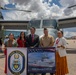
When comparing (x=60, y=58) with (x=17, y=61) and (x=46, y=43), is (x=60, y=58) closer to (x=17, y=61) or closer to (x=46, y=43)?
(x=46, y=43)

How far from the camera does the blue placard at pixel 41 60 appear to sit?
7.30 m

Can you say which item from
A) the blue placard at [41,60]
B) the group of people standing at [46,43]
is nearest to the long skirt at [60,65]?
the group of people standing at [46,43]

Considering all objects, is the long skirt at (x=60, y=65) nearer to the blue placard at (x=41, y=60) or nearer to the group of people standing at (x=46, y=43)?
the group of people standing at (x=46, y=43)

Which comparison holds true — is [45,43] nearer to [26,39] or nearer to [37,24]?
[26,39]

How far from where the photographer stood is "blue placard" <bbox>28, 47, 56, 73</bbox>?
7.30 meters

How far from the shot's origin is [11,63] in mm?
7234

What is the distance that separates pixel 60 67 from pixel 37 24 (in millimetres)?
12236

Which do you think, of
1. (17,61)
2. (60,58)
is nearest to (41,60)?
(17,61)

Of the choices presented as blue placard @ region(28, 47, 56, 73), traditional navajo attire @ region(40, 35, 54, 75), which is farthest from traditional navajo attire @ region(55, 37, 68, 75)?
blue placard @ region(28, 47, 56, 73)

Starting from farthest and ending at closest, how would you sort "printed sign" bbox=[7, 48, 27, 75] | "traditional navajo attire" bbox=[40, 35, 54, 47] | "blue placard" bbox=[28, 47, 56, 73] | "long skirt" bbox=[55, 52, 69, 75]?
"long skirt" bbox=[55, 52, 69, 75] < "traditional navajo attire" bbox=[40, 35, 54, 47] < "blue placard" bbox=[28, 47, 56, 73] < "printed sign" bbox=[7, 48, 27, 75]

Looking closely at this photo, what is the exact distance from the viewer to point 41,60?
7.34 metres

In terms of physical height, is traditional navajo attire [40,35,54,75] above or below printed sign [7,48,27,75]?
above

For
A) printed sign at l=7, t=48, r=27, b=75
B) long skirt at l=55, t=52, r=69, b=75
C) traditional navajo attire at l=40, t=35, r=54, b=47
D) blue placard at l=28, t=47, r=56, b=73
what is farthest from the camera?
long skirt at l=55, t=52, r=69, b=75

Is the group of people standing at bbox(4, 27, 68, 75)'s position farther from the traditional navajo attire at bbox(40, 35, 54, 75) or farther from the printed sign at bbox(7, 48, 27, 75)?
the printed sign at bbox(7, 48, 27, 75)
